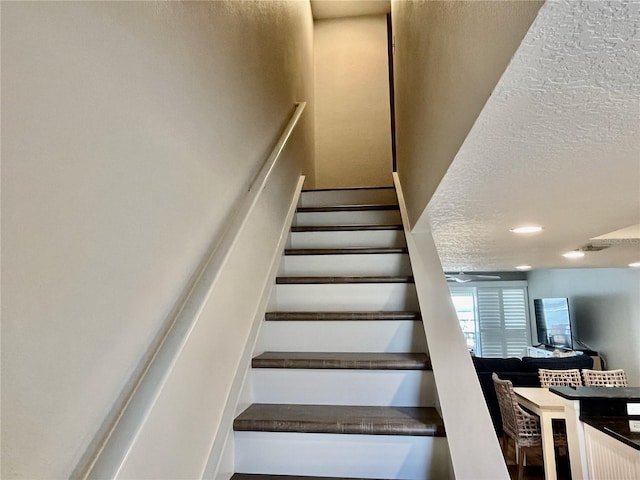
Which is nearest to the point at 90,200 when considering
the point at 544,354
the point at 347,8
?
the point at 347,8

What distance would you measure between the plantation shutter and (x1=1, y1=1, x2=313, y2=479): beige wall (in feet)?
26.5

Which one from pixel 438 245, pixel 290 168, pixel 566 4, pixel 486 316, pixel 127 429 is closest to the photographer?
pixel 566 4

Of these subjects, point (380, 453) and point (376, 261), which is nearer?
point (380, 453)

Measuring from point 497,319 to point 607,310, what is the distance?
2577 millimetres

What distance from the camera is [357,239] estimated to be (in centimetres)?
247

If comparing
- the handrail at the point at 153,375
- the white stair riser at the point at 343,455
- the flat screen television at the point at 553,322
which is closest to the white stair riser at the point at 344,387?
the white stair riser at the point at 343,455

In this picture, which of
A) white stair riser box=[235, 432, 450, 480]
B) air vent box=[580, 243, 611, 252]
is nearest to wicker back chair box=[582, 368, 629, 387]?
air vent box=[580, 243, 611, 252]

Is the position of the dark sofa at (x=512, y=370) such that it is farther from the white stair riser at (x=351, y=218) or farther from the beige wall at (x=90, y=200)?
the beige wall at (x=90, y=200)

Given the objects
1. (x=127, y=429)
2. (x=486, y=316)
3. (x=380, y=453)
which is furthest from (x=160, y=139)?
(x=486, y=316)

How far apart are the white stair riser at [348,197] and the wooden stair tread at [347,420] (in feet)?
6.06

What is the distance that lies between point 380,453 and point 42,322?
3.61 ft

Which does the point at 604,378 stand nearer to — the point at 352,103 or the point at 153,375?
the point at 352,103

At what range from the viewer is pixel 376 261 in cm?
223

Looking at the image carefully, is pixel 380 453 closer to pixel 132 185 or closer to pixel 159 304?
pixel 159 304
